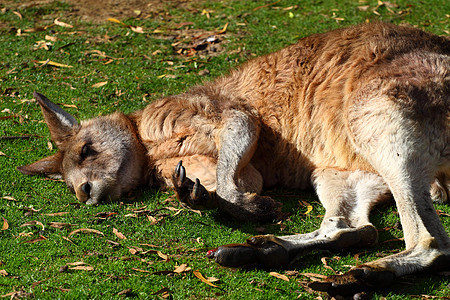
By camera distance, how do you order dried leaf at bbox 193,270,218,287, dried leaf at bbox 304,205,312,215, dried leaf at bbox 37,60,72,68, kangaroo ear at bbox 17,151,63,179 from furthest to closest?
1. dried leaf at bbox 37,60,72,68
2. kangaroo ear at bbox 17,151,63,179
3. dried leaf at bbox 304,205,312,215
4. dried leaf at bbox 193,270,218,287

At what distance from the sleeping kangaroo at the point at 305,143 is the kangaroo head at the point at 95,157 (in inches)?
0.4

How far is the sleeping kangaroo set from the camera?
423 cm

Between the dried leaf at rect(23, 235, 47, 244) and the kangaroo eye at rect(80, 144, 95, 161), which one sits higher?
the kangaroo eye at rect(80, 144, 95, 161)

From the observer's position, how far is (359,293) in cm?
355

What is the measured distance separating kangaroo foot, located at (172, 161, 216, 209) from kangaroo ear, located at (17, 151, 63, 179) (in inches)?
58.5

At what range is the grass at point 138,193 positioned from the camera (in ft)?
12.5

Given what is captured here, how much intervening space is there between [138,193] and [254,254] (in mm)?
1858

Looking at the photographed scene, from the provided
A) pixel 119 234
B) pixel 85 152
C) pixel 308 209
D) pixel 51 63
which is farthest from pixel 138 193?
pixel 51 63

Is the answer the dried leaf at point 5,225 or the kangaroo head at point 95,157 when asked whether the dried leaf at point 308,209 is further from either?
the dried leaf at point 5,225

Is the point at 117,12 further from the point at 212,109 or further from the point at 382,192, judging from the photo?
the point at 382,192

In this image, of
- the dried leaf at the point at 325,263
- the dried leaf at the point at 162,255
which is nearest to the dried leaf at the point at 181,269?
the dried leaf at the point at 162,255

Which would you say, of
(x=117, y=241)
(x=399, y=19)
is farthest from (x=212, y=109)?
(x=399, y=19)

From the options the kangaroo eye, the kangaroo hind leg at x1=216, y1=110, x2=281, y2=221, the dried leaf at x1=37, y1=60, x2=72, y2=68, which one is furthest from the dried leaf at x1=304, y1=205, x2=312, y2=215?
the dried leaf at x1=37, y1=60, x2=72, y2=68

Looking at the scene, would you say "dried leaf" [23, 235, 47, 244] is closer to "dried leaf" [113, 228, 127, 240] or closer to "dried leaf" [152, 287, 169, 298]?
"dried leaf" [113, 228, 127, 240]
